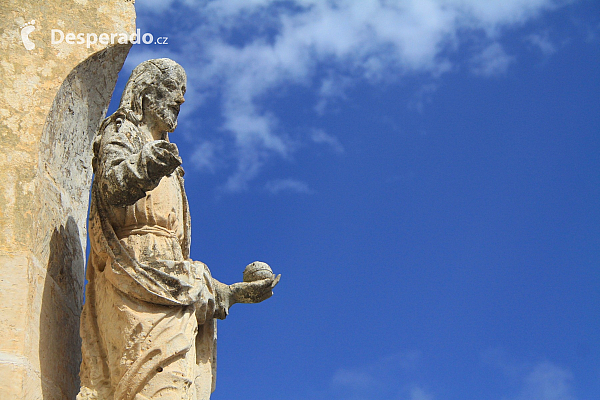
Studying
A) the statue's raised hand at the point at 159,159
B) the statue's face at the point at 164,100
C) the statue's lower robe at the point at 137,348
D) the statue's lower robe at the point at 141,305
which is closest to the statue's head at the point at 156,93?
the statue's face at the point at 164,100

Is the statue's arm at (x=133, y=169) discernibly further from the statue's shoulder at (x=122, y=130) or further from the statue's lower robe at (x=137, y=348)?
the statue's lower robe at (x=137, y=348)

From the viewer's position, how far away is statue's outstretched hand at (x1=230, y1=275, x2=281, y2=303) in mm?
6863

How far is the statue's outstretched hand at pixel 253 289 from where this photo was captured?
22.5ft

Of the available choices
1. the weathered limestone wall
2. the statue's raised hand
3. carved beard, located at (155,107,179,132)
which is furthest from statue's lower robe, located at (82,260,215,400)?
carved beard, located at (155,107,179,132)

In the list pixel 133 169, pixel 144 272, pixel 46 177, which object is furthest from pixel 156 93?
pixel 144 272

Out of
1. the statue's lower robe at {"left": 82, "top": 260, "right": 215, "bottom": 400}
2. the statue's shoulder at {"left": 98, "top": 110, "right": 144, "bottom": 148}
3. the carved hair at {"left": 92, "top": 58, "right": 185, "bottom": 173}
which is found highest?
the carved hair at {"left": 92, "top": 58, "right": 185, "bottom": 173}

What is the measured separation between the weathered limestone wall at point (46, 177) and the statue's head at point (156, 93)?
657 mm

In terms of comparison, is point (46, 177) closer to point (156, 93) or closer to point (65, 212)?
point (65, 212)

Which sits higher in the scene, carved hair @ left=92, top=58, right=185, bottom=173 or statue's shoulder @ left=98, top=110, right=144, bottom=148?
carved hair @ left=92, top=58, right=185, bottom=173

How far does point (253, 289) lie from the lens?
22.6 feet

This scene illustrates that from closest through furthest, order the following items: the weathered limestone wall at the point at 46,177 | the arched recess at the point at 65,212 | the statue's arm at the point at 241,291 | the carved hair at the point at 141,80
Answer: the weathered limestone wall at the point at 46,177, the arched recess at the point at 65,212, the carved hair at the point at 141,80, the statue's arm at the point at 241,291

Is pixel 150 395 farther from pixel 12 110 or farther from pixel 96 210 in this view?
pixel 12 110

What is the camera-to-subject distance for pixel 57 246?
22.2 feet

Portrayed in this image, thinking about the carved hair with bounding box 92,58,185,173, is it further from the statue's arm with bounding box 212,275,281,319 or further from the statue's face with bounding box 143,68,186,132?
the statue's arm with bounding box 212,275,281,319
